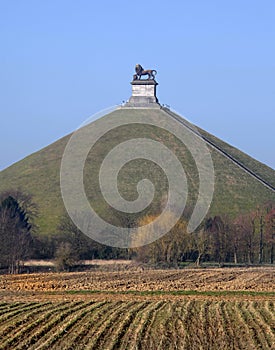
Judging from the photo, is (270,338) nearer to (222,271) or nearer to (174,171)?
(222,271)

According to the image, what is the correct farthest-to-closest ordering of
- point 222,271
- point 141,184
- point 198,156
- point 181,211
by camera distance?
point 198,156, point 141,184, point 181,211, point 222,271

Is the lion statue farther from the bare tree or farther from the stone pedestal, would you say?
the bare tree

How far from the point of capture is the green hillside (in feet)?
328

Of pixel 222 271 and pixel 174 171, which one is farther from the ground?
pixel 174 171

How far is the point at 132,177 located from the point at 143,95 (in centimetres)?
1813

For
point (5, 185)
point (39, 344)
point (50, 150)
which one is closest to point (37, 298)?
point (39, 344)

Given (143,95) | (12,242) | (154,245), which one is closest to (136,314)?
(12,242)

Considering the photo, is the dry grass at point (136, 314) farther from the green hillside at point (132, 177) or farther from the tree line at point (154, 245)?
the green hillside at point (132, 177)

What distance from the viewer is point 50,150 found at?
408 ft

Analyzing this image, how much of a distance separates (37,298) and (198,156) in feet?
253

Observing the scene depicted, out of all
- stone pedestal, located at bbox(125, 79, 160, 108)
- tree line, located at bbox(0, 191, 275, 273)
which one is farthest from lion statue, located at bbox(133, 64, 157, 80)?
tree line, located at bbox(0, 191, 275, 273)

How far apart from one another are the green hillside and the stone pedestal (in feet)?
3.68

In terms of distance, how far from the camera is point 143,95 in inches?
4818

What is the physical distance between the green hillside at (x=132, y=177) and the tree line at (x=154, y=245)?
1253 cm
